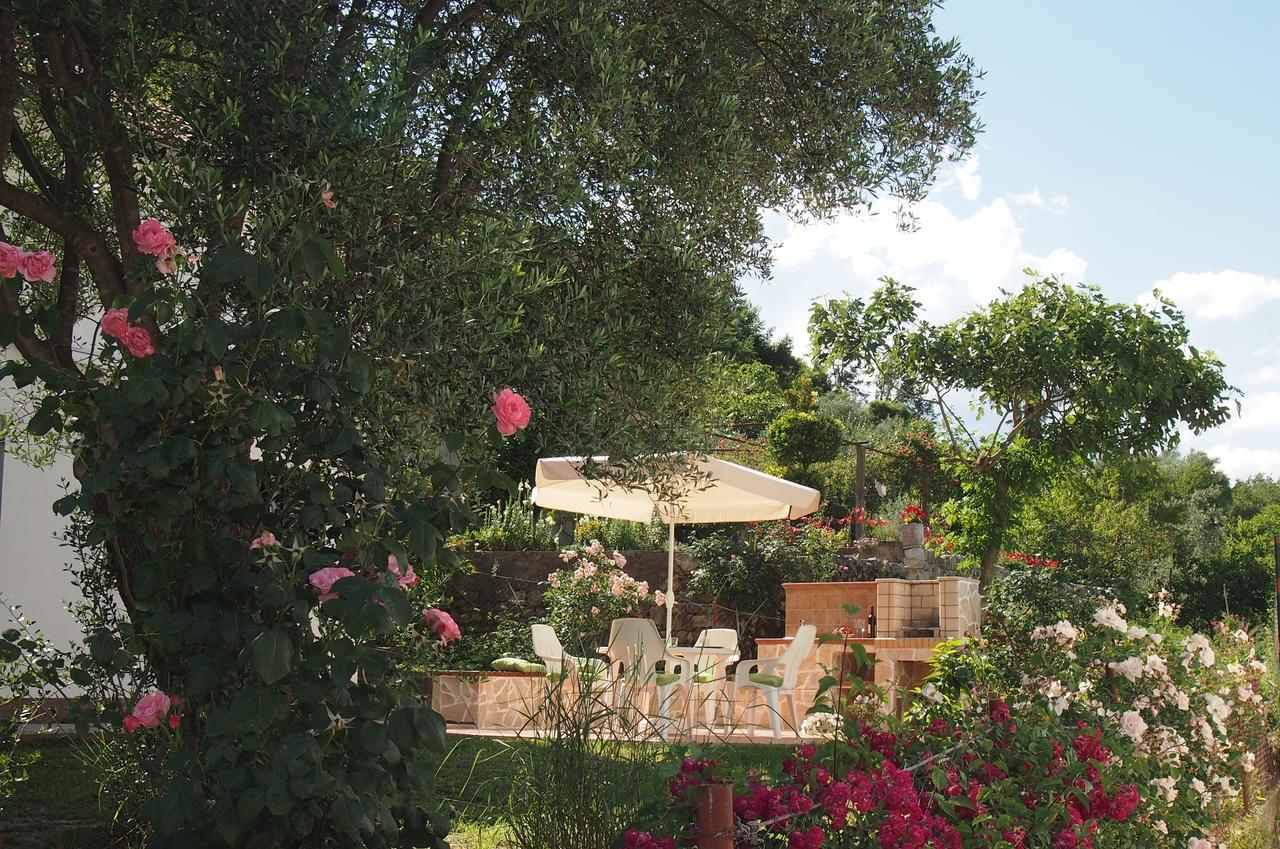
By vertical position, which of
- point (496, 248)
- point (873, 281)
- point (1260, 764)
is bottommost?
point (1260, 764)

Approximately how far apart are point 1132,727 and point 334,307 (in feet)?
11.3

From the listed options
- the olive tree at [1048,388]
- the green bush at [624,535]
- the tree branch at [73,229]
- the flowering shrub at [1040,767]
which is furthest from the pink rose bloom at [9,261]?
the green bush at [624,535]

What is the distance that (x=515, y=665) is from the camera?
10477 mm

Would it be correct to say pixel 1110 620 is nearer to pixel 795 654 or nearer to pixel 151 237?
pixel 795 654

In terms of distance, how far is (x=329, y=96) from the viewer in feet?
10.5

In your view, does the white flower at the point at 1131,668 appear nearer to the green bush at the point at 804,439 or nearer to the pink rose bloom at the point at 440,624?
the pink rose bloom at the point at 440,624

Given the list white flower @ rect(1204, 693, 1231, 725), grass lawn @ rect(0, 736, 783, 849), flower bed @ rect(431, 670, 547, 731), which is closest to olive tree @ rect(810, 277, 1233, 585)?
flower bed @ rect(431, 670, 547, 731)

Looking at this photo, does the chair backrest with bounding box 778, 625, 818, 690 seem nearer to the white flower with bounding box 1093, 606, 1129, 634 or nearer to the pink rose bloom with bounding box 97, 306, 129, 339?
the white flower with bounding box 1093, 606, 1129, 634

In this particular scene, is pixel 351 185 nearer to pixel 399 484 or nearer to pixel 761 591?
pixel 399 484

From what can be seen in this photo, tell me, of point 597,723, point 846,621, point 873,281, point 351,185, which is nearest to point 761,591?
point 846,621

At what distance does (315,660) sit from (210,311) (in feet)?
3.54

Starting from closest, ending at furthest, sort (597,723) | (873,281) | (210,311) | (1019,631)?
1. (210,311)
2. (597,723)
3. (1019,631)
4. (873,281)

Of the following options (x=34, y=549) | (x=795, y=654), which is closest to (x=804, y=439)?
(x=795, y=654)

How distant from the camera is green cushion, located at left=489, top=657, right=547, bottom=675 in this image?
10312 mm
